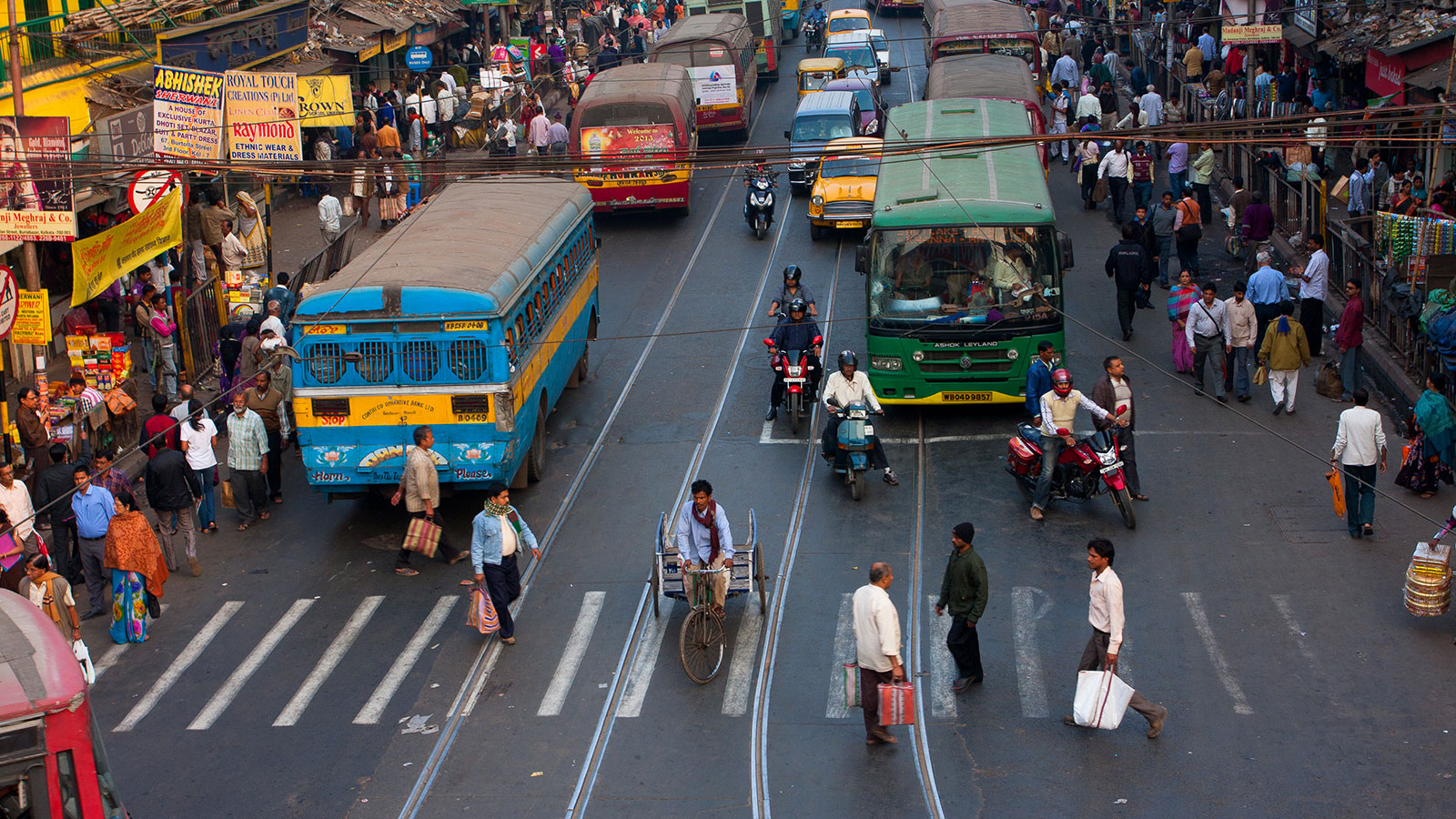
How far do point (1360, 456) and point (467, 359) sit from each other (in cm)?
866

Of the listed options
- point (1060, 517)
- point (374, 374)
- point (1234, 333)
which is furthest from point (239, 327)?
point (1234, 333)

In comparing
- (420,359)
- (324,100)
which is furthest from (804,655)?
(324,100)

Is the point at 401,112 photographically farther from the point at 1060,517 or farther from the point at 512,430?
the point at 1060,517

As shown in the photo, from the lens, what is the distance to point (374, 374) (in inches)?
580

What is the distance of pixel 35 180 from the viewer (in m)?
15.7

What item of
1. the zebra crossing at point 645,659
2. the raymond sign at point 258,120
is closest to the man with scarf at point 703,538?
the zebra crossing at point 645,659

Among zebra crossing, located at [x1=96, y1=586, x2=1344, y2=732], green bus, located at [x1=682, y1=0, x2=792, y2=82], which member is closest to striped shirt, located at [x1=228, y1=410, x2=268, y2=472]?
zebra crossing, located at [x1=96, y1=586, x2=1344, y2=732]

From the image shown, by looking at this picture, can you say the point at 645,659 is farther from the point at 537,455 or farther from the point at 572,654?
A: the point at 537,455

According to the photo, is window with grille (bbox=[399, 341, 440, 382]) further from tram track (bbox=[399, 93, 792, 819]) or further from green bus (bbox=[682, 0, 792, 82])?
green bus (bbox=[682, 0, 792, 82])

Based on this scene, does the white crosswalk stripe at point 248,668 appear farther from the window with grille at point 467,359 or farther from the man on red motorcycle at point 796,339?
the man on red motorcycle at point 796,339

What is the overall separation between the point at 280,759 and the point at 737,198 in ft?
71.6

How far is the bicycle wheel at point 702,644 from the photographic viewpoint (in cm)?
1165

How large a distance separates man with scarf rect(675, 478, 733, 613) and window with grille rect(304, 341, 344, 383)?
4483mm

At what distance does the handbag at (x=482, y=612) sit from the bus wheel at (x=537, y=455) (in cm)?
375
